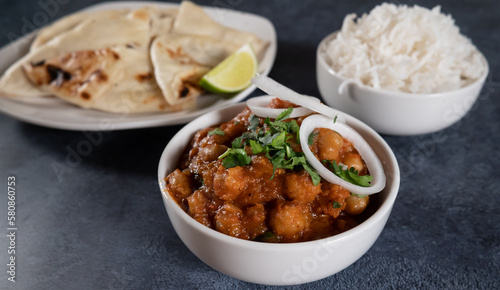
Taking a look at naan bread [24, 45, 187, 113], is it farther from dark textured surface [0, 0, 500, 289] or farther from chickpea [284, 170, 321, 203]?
chickpea [284, 170, 321, 203]

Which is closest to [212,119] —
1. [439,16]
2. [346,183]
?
[346,183]

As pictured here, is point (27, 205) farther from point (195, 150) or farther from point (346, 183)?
point (346, 183)

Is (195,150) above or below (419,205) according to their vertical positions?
above

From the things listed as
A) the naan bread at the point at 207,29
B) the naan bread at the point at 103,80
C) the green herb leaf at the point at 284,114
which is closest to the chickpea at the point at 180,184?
the green herb leaf at the point at 284,114

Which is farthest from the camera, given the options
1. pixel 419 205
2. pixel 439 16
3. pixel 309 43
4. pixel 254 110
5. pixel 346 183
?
pixel 309 43

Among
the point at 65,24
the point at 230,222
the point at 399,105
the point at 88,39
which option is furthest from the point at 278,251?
the point at 65,24

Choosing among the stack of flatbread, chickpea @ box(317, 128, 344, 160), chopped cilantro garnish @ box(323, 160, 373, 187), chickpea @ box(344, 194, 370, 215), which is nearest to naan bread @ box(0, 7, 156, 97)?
the stack of flatbread
